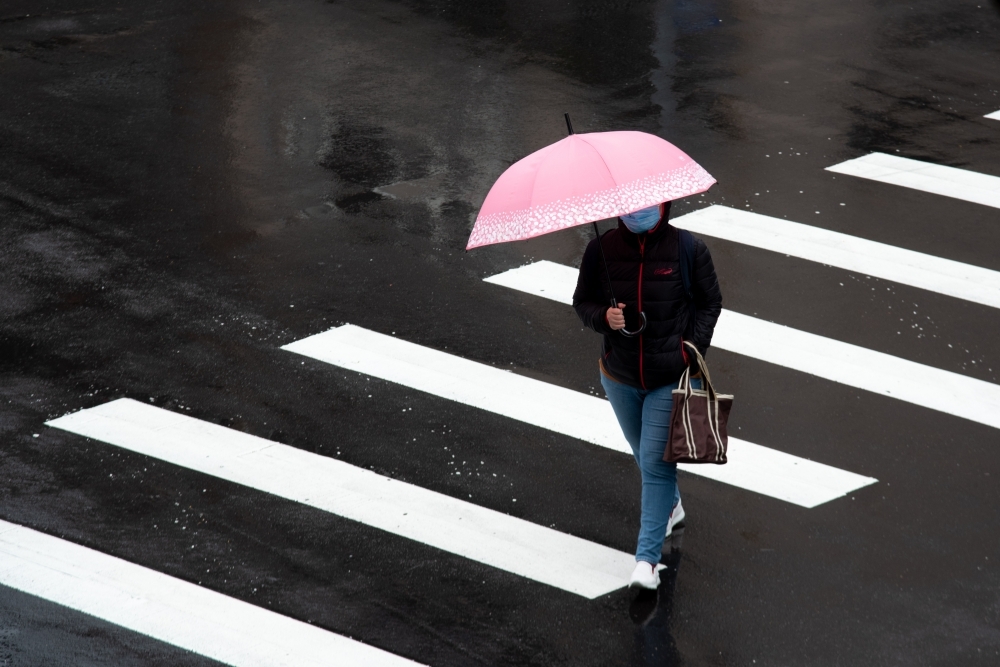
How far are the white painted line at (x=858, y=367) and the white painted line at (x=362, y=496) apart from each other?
239 centimetres

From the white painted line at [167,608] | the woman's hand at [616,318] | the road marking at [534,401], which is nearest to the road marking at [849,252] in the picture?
the road marking at [534,401]

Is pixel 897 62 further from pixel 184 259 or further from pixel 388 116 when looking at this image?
pixel 184 259

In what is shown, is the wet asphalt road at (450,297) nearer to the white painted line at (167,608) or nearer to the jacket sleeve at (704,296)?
the white painted line at (167,608)

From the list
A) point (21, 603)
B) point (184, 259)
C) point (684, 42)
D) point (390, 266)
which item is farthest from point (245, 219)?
point (684, 42)

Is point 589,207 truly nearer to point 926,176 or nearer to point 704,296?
point 704,296

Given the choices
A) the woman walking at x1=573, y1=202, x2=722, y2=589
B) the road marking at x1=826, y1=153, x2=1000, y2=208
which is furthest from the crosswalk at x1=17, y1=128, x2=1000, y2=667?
the road marking at x1=826, y1=153, x2=1000, y2=208

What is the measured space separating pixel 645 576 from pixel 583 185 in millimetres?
1966

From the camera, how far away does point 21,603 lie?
5.89 metres

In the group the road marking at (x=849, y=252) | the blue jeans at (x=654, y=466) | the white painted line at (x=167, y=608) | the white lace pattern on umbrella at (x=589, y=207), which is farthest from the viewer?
the road marking at (x=849, y=252)

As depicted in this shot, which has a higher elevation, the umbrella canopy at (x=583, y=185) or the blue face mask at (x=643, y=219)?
the umbrella canopy at (x=583, y=185)

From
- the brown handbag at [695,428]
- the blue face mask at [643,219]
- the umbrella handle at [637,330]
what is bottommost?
the brown handbag at [695,428]

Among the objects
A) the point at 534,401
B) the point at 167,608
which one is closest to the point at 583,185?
the point at 534,401

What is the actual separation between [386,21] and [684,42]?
3.63 meters

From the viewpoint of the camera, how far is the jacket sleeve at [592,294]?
583 centimetres
